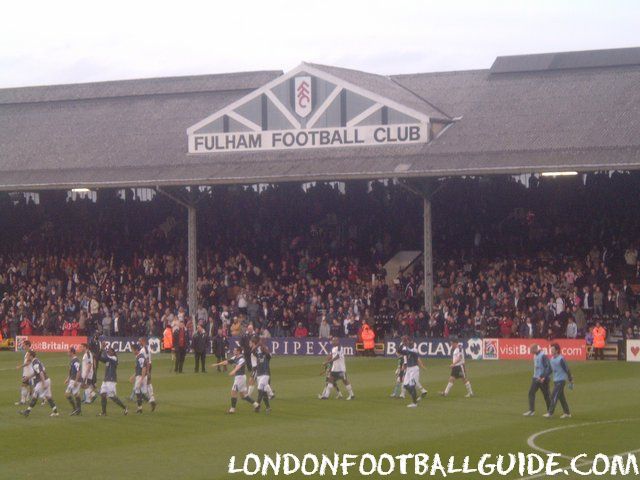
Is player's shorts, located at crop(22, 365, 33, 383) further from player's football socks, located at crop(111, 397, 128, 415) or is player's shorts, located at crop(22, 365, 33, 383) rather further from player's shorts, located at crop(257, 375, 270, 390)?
player's shorts, located at crop(257, 375, 270, 390)

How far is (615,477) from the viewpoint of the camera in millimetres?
22234

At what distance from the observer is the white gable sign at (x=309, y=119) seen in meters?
55.8

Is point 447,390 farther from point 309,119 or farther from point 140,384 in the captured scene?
point 309,119

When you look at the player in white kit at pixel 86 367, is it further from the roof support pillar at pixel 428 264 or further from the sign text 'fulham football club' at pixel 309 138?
the sign text 'fulham football club' at pixel 309 138

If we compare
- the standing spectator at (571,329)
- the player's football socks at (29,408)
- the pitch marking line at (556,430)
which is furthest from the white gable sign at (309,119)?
the pitch marking line at (556,430)

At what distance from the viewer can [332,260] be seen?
59750 millimetres

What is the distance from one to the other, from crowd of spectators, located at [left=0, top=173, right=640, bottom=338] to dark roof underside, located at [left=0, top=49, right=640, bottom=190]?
102 inches

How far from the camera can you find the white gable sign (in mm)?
55781

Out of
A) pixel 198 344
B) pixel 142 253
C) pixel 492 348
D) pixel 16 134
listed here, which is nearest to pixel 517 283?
pixel 492 348

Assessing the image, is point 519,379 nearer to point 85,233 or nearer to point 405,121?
point 405,121

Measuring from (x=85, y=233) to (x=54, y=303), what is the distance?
561cm

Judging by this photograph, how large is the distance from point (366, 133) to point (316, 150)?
237 cm

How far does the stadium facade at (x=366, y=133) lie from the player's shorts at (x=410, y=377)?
1718 cm

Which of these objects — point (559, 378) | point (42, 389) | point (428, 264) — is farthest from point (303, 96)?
point (559, 378)
